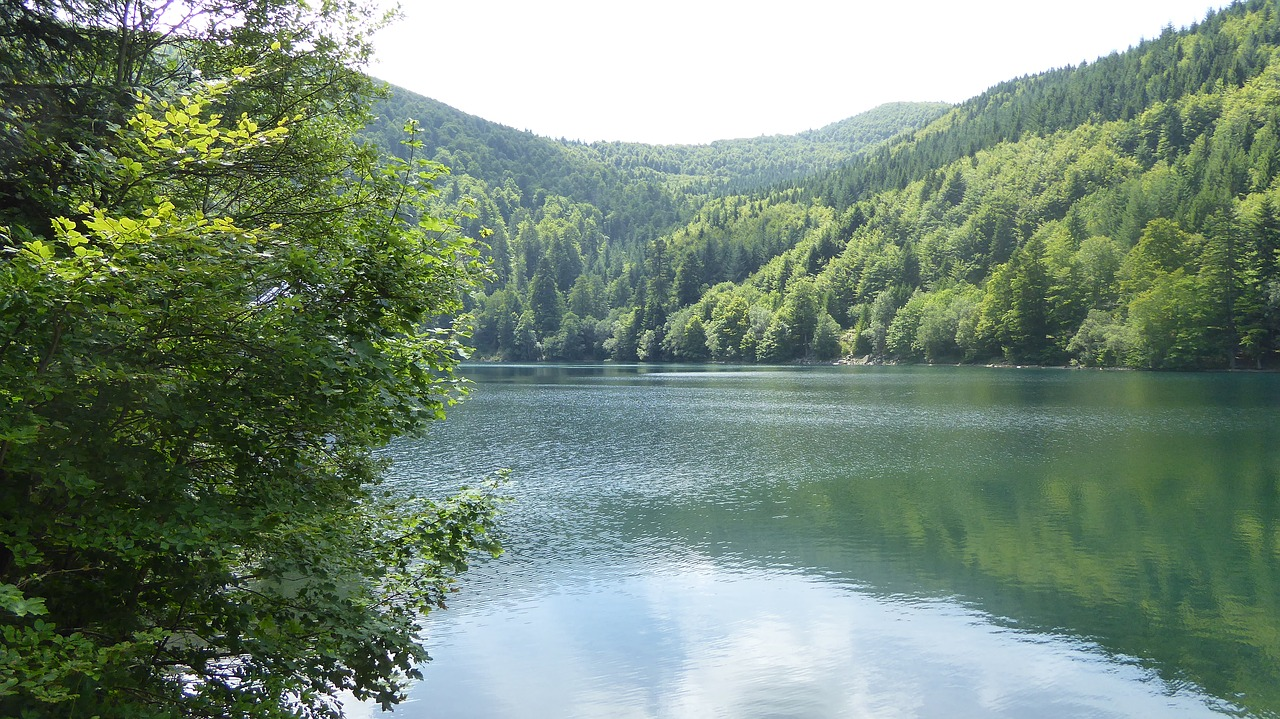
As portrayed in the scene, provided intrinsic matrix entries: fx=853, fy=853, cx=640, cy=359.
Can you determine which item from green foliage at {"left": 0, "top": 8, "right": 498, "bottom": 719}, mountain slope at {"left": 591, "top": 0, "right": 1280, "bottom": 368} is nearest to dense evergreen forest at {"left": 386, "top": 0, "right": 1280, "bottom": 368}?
mountain slope at {"left": 591, "top": 0, "right": 1280, "bottom": 368}

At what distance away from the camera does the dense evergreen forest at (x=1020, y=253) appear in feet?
284

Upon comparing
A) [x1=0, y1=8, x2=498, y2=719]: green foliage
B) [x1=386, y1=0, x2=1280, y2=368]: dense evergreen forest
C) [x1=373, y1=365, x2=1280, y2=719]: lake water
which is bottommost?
[x1=373, y1=365, x2=1280, y2=719]: lake water

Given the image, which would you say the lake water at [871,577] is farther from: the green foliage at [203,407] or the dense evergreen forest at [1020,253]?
the dense evergreen forest at [1020,253]

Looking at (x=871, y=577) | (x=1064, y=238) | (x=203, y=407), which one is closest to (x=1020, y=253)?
(x=1064, y=238)

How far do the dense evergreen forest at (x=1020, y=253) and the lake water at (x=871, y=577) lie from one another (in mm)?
41592

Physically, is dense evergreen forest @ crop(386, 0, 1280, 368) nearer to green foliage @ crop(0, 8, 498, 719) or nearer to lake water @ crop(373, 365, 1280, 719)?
lake water @ crop(373, 365, 1280, 719)

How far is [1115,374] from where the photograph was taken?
82.4 metres

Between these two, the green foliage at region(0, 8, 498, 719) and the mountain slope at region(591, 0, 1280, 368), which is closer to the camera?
the green foliage at region(0, 8, 498, 719)

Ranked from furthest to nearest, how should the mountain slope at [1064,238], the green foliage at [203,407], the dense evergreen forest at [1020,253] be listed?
the dense evergreen forest at [1020,253], the mountain slope at [1064,238], the green foliage at [203,407]

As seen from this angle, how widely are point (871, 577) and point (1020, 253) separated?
102780mm

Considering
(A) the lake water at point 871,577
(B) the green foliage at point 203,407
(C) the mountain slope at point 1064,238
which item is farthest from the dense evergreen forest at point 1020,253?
(B) the green foliage at point 203,407

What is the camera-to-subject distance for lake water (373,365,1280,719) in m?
13.2

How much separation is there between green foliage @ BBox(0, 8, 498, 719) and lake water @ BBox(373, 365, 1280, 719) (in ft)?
8.87

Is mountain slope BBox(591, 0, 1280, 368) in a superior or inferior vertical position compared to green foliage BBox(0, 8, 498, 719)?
superior
